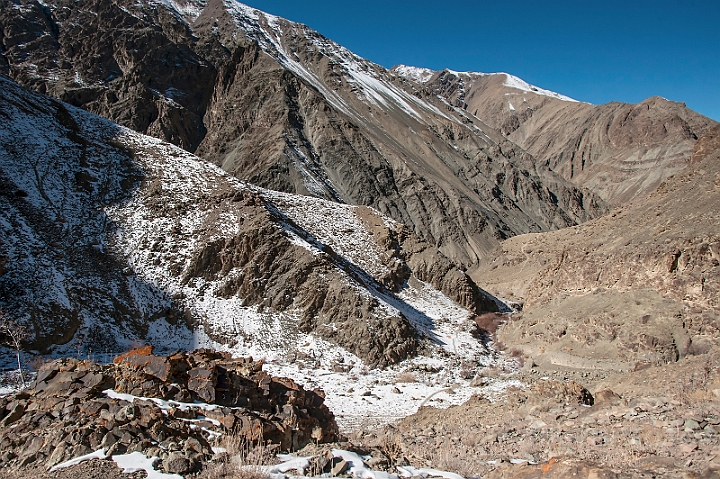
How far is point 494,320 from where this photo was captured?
3161cm

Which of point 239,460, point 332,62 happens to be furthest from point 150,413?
point 332,62

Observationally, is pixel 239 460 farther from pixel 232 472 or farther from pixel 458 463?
pixel 458 463

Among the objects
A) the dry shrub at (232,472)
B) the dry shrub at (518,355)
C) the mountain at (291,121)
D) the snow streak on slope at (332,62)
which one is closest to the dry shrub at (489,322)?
the dry shrub at (518,355)

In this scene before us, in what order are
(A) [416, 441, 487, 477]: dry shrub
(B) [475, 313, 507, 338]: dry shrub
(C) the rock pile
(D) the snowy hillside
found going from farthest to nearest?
(B) [475, 313, 507, 338]: dry shrub, (D) the snowy hillside, (A) [416, 441, 487, 477]: dry shrub, (C) the rock pile

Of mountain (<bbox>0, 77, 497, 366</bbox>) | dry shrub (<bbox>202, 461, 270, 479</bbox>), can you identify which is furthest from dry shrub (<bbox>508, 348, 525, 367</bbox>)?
dry shrub (<bbox>202, 461, 270, 479</bbox>)

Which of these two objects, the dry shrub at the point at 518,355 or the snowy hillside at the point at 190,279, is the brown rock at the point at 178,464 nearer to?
the snowy hillside at the point at 190,279

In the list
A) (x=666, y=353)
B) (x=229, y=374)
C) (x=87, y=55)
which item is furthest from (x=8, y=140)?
(x=87, y=55)

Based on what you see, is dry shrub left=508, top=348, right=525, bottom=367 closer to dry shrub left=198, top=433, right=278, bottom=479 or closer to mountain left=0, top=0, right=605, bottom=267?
dry shrub left=198, top=433, right=278, bottom=479

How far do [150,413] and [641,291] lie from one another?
18.7 m

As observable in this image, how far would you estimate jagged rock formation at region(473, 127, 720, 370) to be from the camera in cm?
1702

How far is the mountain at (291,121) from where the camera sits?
3000 inches

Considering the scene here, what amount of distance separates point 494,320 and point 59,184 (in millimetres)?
26997

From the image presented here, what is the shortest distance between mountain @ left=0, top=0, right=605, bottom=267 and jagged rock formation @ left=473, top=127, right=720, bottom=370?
4566 centimetres

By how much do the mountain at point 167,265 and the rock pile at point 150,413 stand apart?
34.6 feet
